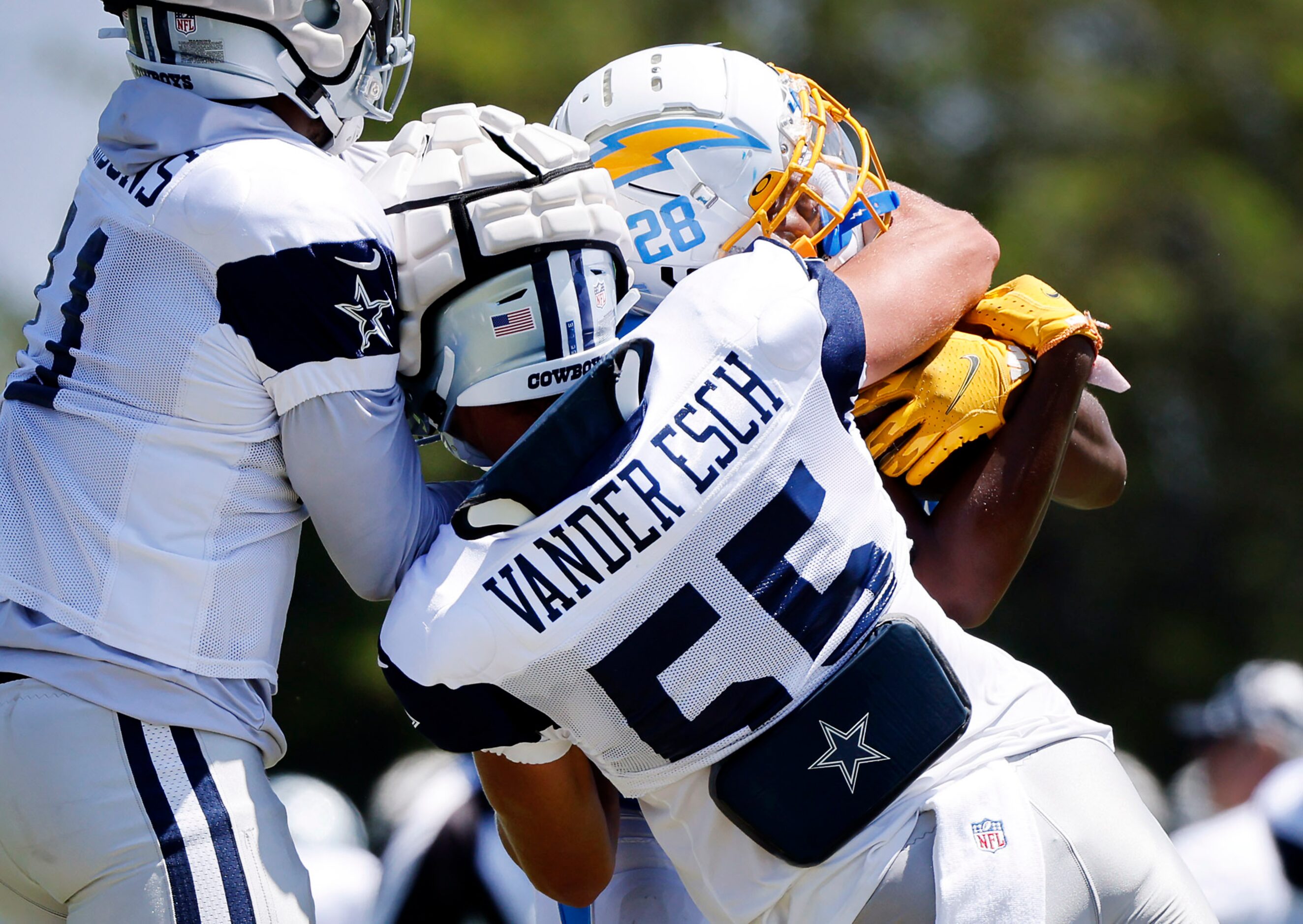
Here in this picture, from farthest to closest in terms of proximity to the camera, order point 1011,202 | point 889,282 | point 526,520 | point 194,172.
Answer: point 1011,202
point 889,282
point 194,172
point 526,520

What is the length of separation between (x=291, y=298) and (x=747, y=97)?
997 millimetres

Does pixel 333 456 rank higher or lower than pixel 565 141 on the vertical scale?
lower

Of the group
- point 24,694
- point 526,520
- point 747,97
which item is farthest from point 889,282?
point 24,694

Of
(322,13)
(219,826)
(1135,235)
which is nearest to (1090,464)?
(322,13)

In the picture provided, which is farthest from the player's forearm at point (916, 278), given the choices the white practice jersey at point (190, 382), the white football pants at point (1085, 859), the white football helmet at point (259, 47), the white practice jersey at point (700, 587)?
the white football helmet at point (259, 47)

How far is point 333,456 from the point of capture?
1.66 metres

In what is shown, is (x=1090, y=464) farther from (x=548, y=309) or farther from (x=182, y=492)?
(x=182, y=492)

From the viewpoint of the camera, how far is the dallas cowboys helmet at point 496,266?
Result: 1765 millimetres

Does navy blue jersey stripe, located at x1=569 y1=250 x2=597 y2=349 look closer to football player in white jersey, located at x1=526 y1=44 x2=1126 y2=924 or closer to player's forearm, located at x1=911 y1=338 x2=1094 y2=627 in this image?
football player in white jersey, located at x1=526 y1=44 x2=1126 y2=924

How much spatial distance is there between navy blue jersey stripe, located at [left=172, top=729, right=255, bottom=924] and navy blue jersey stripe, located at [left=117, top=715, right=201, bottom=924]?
36 mm

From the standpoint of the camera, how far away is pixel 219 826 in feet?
5.31

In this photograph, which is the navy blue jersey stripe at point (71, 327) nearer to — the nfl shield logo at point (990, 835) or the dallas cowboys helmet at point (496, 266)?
the dallas cowboys helmet at point (496, 266)

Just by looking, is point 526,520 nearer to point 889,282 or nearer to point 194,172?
point 194,172

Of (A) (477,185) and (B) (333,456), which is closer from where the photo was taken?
(B) (333,456)
